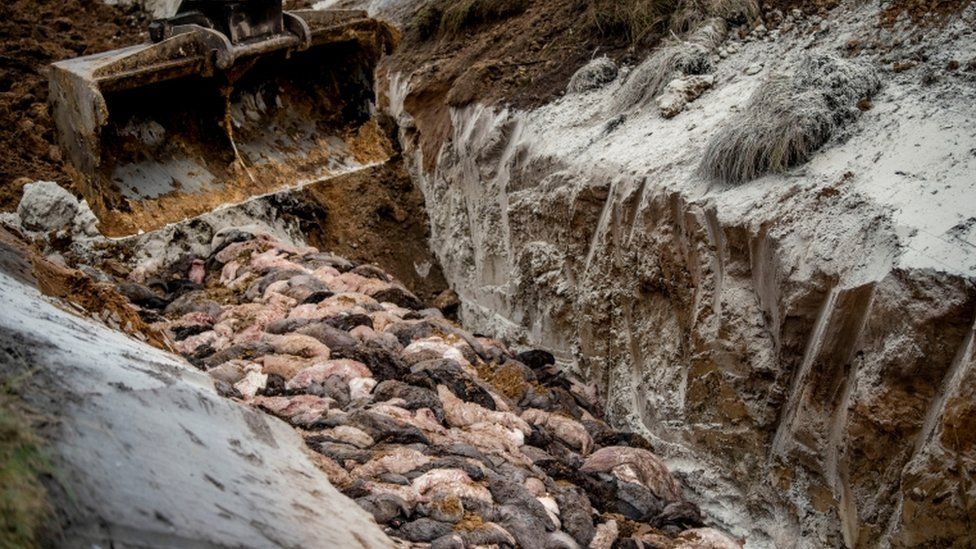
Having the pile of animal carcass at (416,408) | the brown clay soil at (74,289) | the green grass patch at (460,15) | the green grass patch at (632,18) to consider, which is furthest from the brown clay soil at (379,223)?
the brown clay soil at (74,289)

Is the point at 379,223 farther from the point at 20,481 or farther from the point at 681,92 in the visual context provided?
the point at 20,481

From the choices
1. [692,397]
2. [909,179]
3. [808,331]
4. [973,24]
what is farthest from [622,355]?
[973,24]

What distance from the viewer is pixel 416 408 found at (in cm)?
481

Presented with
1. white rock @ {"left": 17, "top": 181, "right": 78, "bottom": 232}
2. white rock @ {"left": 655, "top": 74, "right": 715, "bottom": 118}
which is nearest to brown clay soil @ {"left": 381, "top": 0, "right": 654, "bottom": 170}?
white rock @ {"left": 655, "top": 74, "right": 715, "bottom": 118}

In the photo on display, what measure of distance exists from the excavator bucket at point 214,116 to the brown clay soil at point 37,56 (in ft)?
1.40

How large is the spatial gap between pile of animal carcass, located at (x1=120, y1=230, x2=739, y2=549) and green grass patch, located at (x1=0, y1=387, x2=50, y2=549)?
1449mm

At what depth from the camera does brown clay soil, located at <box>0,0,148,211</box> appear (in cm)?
737

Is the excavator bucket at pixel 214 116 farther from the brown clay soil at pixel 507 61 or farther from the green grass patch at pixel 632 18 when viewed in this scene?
the green grass patch at pixel 632 18

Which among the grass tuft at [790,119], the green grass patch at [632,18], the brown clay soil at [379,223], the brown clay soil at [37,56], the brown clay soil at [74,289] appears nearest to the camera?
the brown clay soil at [74,289]

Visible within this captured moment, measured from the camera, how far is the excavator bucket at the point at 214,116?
6.92 m

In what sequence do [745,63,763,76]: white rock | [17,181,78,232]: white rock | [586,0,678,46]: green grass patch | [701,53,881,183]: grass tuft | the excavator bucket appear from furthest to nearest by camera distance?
[586,0,678,46]: green grass patch
the excavator bucket
[17,181,78,232]: white rock
[745,63,763,76]: white rock
[701,53,881,183]: grass tuft

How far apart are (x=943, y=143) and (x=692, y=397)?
5.84ft

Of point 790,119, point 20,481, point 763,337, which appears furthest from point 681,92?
point 20,481

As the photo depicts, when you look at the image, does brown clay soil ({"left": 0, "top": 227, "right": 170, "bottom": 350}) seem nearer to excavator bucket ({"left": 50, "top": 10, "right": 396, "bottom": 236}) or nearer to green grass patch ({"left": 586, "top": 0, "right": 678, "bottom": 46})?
excavator bucket ({"left": 50, "top": 10, "right": 396, "bottom": 236})
